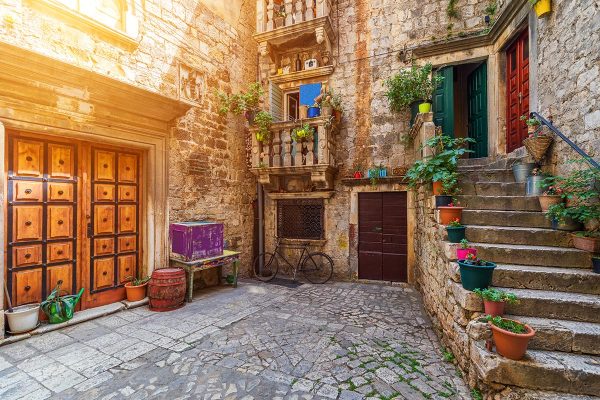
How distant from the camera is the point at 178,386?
2639mm

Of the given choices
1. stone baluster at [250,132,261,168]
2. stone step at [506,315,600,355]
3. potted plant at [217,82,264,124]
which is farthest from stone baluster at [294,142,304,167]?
stone step at [506,315,600,355]

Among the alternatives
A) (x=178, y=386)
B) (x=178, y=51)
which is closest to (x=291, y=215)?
(x=178, y=51)

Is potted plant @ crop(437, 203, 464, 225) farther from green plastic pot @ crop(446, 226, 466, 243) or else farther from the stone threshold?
the stone threshold

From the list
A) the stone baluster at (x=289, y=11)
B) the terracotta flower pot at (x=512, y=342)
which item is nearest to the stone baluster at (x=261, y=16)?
the stone baluster at (x=289, y=11)

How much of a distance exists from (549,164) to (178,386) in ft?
19.2

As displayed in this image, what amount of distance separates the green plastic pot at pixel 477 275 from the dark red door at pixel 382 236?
375 centimetres

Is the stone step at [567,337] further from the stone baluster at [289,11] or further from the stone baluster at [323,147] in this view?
the stone baluster at [289,11]

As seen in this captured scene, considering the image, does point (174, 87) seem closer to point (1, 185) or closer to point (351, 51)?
point (1, 185)

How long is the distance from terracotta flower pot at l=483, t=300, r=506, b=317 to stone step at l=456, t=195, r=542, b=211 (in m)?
1.98

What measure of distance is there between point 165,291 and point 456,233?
4542mm

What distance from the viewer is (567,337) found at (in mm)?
2383

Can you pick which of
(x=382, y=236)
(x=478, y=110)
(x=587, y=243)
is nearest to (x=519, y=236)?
(x=587, y=243)

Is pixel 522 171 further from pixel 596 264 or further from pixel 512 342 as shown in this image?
pixel 512 342

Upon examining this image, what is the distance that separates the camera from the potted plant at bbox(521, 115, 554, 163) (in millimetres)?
4133
